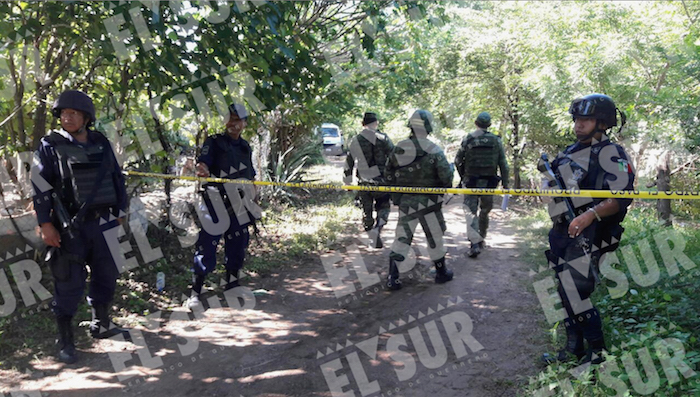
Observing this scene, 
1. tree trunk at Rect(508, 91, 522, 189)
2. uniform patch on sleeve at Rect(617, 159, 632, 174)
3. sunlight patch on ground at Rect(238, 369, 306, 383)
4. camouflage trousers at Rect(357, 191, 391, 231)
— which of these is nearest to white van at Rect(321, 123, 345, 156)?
tree trunk at Rect(508, 91, 522, 189)

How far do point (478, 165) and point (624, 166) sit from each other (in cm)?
343

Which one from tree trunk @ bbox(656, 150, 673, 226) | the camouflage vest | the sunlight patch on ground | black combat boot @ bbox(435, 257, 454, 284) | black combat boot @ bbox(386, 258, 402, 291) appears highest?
the camouflage vest

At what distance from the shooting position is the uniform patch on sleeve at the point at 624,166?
10.4 feet

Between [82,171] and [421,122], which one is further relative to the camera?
[421,122]

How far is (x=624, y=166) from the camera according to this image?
10.4 ft

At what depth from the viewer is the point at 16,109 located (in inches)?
187

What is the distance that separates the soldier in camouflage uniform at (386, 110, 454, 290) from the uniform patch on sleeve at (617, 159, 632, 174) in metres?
2.24

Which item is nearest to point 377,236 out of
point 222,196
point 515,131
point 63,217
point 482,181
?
point 482,181

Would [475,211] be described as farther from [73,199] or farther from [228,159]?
[73,199]

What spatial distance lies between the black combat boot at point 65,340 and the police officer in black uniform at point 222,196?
124 cm

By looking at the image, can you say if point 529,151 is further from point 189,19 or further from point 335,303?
point 189,19

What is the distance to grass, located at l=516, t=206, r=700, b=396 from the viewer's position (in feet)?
9.31

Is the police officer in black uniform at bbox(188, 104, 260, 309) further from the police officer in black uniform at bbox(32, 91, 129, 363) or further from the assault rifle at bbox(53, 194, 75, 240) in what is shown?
the assault rifle at bbox(53, 194, 75, 240)

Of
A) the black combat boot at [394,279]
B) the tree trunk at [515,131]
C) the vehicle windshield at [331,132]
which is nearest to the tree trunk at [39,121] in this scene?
the black combat boot at [394,279]
